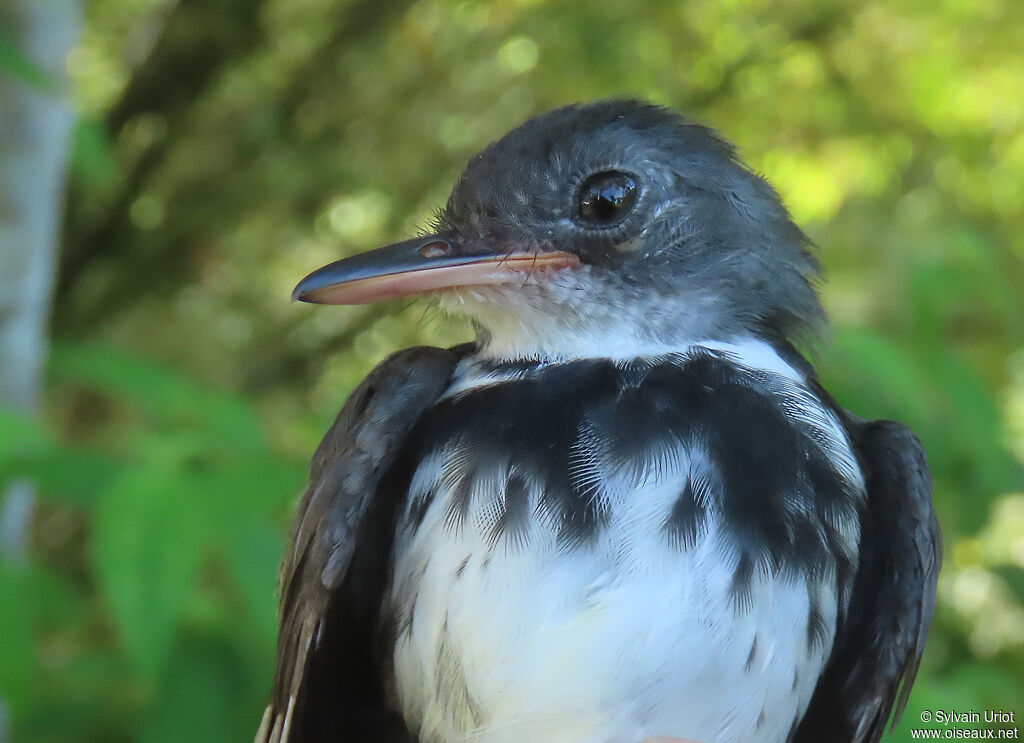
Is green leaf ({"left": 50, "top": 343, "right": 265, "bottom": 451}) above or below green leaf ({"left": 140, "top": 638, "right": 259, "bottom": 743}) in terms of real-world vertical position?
above

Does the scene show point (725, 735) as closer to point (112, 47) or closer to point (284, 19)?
point (284, 19)

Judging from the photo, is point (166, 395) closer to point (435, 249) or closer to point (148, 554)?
point (148, 554)

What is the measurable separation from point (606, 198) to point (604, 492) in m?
0.49

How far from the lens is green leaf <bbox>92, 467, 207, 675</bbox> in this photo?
1.52m

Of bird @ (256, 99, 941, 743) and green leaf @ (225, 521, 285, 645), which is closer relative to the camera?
bird @ (256, 99, 941, 743)

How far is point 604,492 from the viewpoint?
1.33m

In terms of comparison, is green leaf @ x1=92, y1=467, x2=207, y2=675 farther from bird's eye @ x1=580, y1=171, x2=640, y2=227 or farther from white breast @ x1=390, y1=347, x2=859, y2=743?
bird's eye @ x1=580, y1=171, x2=640, y2=227

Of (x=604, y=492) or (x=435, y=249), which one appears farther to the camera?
(x=435, y=249)

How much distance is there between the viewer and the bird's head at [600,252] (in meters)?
1.52

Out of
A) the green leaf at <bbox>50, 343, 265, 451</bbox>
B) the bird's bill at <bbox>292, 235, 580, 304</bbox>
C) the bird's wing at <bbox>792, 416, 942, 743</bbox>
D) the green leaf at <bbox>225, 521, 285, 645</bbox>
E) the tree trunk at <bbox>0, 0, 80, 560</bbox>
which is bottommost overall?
the bird's wing at <bbox>792, 416, 942, 743</bbox>

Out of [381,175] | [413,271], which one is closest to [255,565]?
[413,271]

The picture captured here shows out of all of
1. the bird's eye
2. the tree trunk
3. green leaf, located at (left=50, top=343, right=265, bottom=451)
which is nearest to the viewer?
the bird's eye

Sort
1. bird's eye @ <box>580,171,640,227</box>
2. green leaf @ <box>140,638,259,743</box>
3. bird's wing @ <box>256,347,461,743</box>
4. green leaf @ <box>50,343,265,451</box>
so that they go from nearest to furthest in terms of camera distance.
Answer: bird's wing @ <box>256,347,461,743</box> → bird's eye @ <box>580,171,640,227</box> → green leaf @ <box>140,638,259,743</box> → green leaf @ <box>50,343,265,451</box>

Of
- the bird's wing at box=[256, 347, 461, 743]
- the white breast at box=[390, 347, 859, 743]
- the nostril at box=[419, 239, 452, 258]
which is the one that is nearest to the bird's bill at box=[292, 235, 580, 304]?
the nostril at box=[419, 239, 452, 258]
